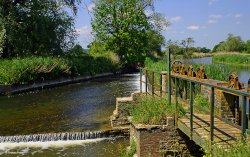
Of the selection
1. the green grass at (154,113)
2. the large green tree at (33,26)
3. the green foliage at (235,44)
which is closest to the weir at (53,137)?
the green grass at (154,113)

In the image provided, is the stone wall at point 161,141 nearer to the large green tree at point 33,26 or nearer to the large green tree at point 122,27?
the large green tree at point 33,26

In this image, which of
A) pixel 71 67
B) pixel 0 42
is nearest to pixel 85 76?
pixel 71 67

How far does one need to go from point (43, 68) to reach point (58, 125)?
15571mm

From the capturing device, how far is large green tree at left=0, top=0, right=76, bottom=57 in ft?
103

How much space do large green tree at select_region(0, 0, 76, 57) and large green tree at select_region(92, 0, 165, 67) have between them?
1269cm

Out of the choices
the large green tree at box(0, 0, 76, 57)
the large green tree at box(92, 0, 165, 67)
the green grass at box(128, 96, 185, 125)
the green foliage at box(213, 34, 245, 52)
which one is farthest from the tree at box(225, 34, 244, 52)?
the green grass at box(128, 96, 185, 125)

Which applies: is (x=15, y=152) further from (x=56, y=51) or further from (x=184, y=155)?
(x=56, y=51)

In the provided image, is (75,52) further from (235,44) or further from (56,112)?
(235,44)

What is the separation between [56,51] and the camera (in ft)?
119

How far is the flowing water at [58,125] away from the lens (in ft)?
38.3

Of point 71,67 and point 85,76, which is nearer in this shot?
point 71,67

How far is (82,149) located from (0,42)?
20966 millimetres

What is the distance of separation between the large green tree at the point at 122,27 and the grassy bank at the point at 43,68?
29.1ft

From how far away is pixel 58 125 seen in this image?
47.1ft
